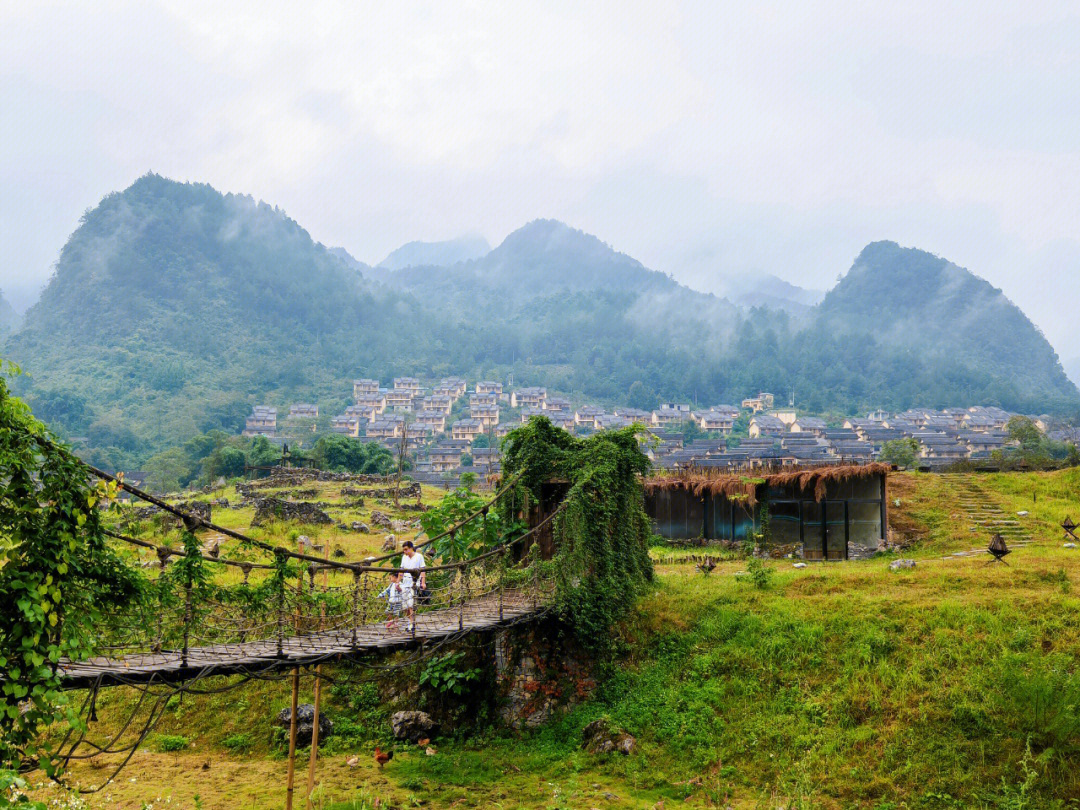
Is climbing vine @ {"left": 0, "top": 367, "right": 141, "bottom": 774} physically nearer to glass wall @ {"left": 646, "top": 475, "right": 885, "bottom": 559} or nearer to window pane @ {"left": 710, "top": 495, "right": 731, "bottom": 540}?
glass wall @ {"left": 646, "top": 475, "right": 885, "bottom": 559}

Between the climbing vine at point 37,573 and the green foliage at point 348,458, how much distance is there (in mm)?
38869

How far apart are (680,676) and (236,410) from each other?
78.2m

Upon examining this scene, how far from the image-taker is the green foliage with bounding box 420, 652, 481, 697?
11602 mm

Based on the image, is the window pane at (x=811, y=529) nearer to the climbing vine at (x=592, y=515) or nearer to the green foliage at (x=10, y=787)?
the climbing vine at (x=592, y=515)

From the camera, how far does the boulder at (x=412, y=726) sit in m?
11.2

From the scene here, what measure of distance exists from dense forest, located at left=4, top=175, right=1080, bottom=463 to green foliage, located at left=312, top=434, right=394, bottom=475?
29955mm

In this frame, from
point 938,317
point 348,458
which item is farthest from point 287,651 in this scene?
point 938,317

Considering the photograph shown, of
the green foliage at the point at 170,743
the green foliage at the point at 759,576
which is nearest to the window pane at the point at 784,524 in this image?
the green foliage at the point at 759,576

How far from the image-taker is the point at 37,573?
5258mm

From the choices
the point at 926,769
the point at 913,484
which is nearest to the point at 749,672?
the point at 926,769

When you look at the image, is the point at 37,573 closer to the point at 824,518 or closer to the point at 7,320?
the point at 824,518

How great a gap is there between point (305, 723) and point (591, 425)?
245 ft

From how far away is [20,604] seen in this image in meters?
5.05

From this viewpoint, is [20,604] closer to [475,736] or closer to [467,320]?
[475,736]
